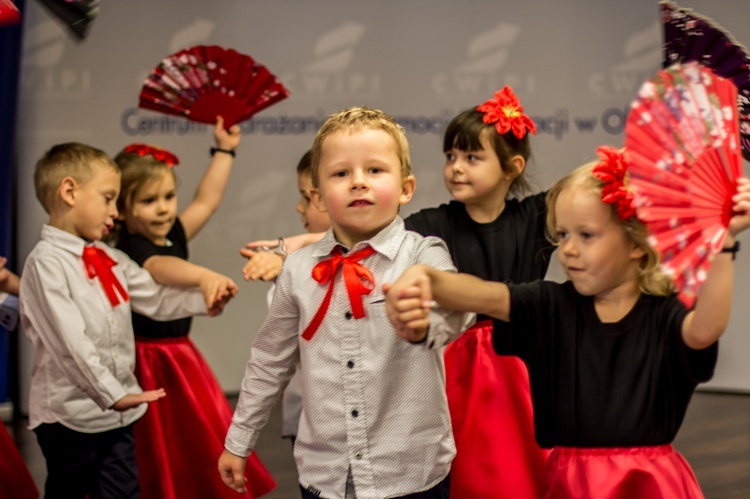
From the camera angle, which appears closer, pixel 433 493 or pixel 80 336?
pixel 433 493

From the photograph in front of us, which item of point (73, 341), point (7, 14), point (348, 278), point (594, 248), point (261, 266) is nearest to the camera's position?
point (594, 248)

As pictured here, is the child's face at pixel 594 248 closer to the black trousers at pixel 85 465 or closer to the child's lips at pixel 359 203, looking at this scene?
the child's lips at pixel 359 203

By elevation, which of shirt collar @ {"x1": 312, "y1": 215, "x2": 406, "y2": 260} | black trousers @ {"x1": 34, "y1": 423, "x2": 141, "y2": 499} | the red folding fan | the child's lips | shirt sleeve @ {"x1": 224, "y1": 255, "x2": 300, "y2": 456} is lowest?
black trousers @ {"x1": 34, "y1": 423, "x2": 141, "y2": 499}

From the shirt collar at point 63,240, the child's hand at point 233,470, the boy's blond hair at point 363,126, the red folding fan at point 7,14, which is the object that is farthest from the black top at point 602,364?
the shirt collar at point 63,240

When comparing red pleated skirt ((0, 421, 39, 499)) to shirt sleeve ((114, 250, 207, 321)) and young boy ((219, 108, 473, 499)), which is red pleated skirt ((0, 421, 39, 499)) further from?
young boy ((219, 108, 473, 499))

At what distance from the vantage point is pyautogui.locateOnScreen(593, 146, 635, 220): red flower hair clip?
1924 millimetres

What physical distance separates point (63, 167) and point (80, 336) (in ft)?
1.92

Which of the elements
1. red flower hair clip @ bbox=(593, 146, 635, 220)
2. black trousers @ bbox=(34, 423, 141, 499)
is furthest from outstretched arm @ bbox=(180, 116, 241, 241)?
red flower hair clip @ bbox=(593, 146, 635, 220)

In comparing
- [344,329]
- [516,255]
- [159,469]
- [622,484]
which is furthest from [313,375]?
[159,469]

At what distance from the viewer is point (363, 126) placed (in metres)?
2.10

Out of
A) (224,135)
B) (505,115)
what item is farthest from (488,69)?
(505,115)

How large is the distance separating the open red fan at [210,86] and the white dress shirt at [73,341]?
3.38ft

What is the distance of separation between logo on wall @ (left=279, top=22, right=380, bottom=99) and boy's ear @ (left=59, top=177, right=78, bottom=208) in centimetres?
290

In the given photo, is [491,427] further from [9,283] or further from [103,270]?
[9,283]
